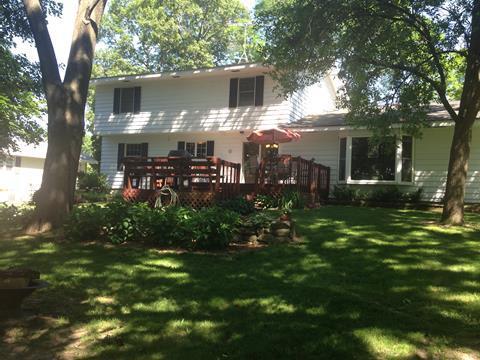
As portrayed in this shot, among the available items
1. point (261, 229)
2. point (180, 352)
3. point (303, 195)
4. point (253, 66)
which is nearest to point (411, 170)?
point (303, 195)

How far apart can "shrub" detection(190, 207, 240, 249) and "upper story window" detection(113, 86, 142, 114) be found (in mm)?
14286

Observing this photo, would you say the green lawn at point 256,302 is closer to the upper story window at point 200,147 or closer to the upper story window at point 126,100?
the upper story window at point 200,147

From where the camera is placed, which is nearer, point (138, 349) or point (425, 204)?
point (138, 349)

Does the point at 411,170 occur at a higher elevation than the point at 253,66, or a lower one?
lower

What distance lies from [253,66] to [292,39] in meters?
6.92

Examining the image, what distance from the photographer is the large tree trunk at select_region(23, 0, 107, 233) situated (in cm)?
880

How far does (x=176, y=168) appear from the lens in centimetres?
1204

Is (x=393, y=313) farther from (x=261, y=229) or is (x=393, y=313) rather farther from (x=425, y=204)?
(x=425, y=204)

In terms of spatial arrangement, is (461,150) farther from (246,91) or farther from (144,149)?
(144,149)

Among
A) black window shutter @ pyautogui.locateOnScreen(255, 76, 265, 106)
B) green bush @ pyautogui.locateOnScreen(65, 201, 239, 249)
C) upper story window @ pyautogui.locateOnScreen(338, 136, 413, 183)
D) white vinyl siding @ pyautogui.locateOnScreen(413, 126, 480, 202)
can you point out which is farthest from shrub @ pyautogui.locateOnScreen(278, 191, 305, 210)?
black window shutter @ pyautogui.locateOnScreen(255, 76, 265, 106)

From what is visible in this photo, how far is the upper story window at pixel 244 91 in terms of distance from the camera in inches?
719

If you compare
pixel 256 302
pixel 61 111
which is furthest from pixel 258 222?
pixel 61 111

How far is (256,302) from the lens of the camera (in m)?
4.86

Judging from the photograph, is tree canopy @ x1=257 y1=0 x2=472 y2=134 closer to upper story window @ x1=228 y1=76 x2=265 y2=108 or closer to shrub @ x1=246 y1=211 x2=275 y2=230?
shrub @ x1=246 y1=211 x2=275 y2=230
